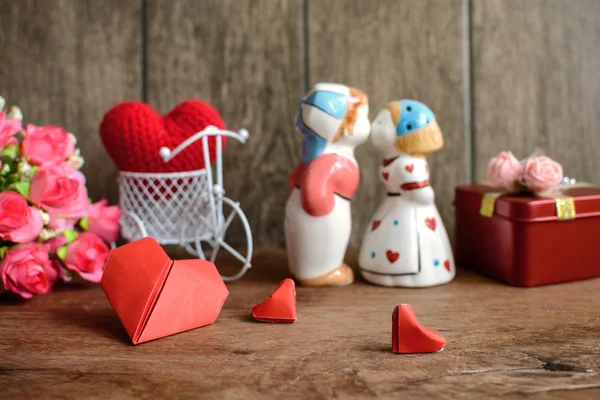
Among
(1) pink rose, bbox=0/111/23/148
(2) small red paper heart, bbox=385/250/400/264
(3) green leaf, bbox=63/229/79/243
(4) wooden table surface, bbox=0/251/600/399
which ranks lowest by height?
(4) wooden table surface, bbox=0/251/600/399

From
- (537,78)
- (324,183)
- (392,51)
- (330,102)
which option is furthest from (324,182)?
(537,78)

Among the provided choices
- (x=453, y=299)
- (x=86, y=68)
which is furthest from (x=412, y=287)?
(x=86, y=68)

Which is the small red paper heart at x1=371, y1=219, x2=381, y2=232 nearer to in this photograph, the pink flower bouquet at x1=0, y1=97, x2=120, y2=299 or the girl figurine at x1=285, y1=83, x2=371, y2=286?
the girl figurine at x1=285, y1=83, x2=371, y2=286

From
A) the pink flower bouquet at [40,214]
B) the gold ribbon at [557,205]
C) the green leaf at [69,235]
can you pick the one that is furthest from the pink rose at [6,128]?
the gold ribbon at [557,205]

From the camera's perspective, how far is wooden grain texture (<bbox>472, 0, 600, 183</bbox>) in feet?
3.51

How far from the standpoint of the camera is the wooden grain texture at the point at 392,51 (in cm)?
106

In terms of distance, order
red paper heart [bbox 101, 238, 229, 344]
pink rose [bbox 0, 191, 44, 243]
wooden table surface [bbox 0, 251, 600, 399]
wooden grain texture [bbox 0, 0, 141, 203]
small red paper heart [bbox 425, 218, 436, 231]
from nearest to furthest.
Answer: wooden table surface [bbox 0, 251, 600, 399] → red paper heart [bbox 101, 238, 229, 344] → pink rose [bbox 0, 191, 44, 243] → small red paper heart [bbox 425, 218, 436, 231] → wooden grain texture [bbox 0, 0, 141, 203]

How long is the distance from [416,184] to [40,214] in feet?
1.70

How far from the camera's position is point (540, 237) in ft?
2.76

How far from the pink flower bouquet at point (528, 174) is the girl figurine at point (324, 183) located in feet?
0.69

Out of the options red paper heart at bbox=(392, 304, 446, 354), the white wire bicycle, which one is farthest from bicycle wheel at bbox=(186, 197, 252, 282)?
red paper heart at bbox=(392, 304, 446, 354)

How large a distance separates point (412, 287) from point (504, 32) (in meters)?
0.52

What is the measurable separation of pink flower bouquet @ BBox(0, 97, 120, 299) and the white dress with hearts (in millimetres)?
397

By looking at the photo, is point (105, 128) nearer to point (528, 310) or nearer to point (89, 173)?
point (89, 173)
